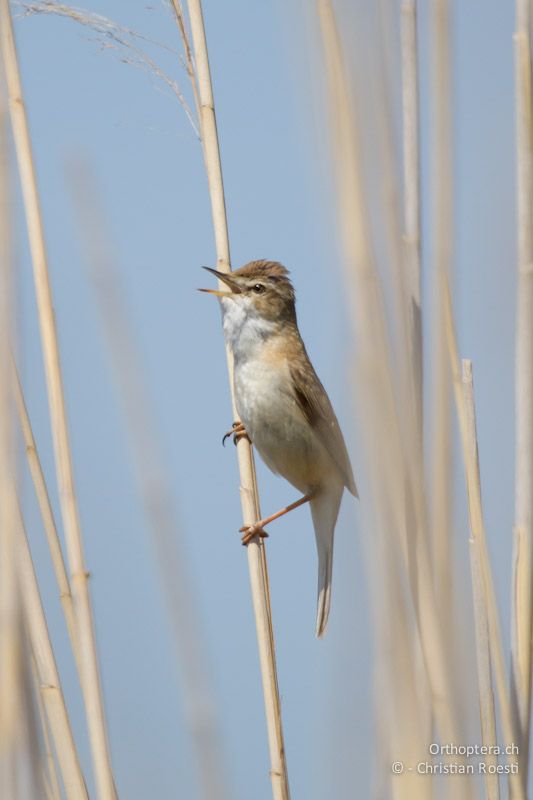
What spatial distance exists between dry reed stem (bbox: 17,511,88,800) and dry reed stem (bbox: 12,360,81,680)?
6.8 inches

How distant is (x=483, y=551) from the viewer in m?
2.24

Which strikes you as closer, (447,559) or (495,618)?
(447,559)

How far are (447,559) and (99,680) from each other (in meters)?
0.80

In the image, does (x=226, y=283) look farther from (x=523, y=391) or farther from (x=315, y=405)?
(x=523, y=391)

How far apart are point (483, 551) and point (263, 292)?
169cm

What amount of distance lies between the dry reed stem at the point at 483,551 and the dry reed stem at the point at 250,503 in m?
0.55

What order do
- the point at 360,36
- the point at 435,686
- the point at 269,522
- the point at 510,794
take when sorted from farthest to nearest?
the point at 269,522
the point at 510,794
the point at 435,686
the point at 360,36

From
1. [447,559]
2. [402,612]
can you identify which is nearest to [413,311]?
[447,559]

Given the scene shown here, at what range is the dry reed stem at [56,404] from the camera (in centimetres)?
207

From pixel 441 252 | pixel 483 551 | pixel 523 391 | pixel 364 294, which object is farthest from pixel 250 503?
pixel 364 294

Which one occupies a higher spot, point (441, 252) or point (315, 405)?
point (441, 252)

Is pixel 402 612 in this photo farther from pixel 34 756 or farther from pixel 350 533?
pixel 34 756

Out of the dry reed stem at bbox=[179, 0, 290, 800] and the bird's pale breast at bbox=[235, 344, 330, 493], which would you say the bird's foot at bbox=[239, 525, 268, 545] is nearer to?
the dry reed stem at bbox=[179, 0, 290, 800]

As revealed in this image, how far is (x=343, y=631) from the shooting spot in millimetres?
1767
